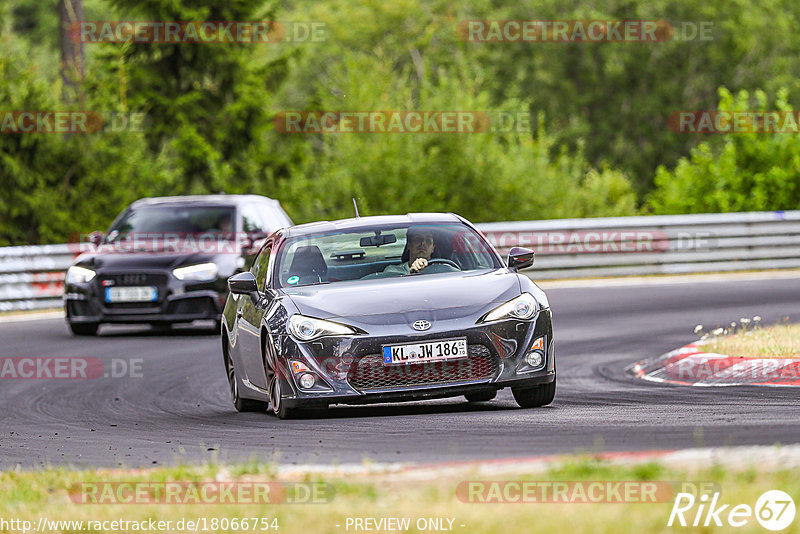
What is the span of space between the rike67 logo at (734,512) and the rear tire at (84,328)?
15001mm

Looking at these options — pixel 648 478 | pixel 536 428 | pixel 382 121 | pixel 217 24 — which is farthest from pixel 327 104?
pixel 648 478

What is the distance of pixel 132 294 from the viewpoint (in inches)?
760

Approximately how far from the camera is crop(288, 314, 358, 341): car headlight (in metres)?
10.0

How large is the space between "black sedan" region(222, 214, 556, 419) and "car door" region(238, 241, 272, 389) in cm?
2

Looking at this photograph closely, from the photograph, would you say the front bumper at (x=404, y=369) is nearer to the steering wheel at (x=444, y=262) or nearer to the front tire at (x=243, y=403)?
the steering wheel at (x=444, y=262)

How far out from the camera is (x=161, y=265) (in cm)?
1930

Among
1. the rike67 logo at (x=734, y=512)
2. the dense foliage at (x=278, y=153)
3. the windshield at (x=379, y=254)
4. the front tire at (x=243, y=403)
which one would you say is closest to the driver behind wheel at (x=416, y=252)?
the windshield at (x=379, y=254)

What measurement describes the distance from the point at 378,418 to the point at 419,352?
1.75 feet

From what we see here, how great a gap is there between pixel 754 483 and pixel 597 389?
6.18 meters

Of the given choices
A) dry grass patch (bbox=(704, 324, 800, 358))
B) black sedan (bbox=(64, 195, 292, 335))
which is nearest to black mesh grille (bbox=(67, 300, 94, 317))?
black sedan (bbox=(64, 195, 292, 335))

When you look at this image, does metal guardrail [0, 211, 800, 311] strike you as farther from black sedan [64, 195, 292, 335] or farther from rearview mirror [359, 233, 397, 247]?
rearview mirror [359, 233, 397, 247]

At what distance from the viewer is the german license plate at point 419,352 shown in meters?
9.91

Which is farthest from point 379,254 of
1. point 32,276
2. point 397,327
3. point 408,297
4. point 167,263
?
point 32,276

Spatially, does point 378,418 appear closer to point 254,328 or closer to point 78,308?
point 254,328
